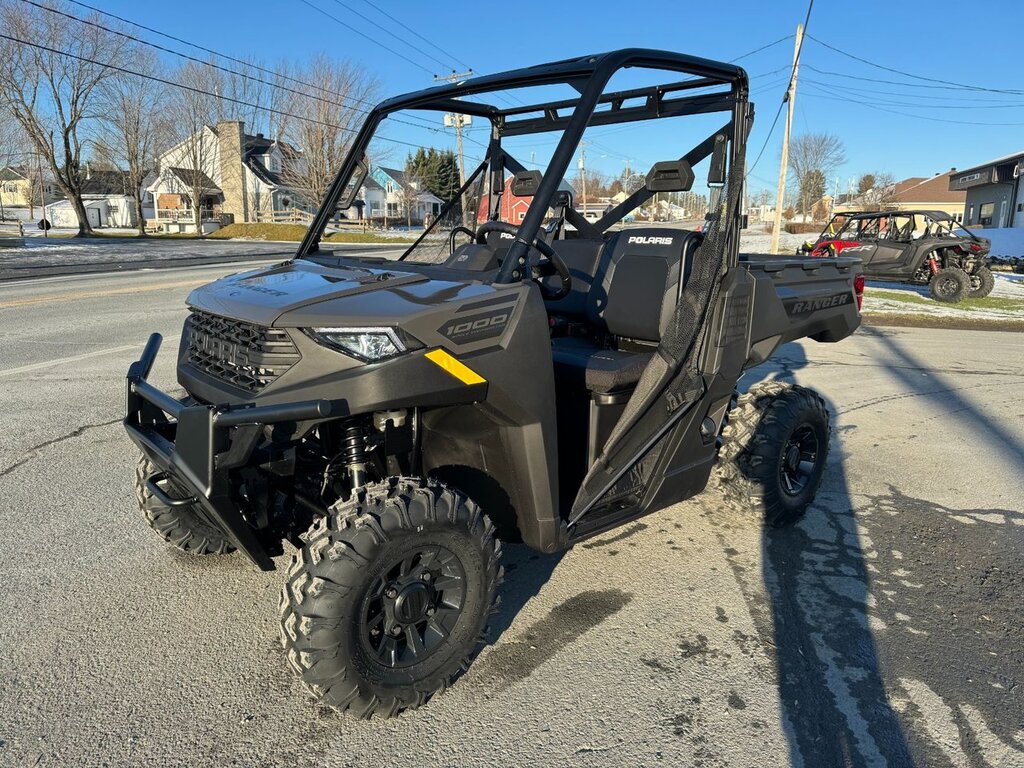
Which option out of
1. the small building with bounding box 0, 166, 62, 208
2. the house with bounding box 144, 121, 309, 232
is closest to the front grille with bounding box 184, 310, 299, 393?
the house with bounding box 144, 121, 309, 232

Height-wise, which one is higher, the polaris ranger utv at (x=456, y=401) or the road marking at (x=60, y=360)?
the polaris ranger utv at (x=456, y=401)

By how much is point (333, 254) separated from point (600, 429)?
1502 millimetres

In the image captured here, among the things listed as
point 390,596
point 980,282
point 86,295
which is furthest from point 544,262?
point 980,282

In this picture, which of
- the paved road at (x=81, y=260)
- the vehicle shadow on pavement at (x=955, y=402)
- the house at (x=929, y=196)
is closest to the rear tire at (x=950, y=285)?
the vehicle shadow on pavement at (x=955, y=402)

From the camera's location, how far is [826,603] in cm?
335

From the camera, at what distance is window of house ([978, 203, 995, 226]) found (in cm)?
4324

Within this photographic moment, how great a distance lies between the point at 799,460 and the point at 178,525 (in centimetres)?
333

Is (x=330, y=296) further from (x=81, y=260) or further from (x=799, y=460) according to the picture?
(x=81, y=260)

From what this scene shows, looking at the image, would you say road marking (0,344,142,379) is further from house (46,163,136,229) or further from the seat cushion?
house (46,163,136,229)

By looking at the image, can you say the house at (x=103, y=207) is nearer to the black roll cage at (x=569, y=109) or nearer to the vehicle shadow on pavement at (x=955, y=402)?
the vehicle shadow on pavement at (x=955, y=402)

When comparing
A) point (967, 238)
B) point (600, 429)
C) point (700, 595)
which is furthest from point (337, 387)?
point (967, 238)

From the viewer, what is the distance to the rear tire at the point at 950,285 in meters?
15.7

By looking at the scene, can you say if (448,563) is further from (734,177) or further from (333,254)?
(734,177)

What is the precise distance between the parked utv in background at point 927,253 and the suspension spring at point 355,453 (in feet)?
49.3
